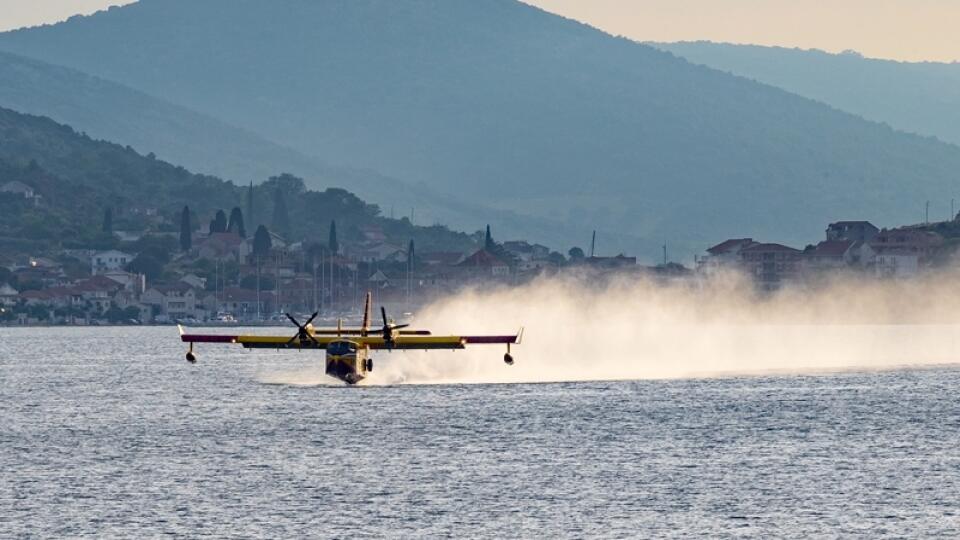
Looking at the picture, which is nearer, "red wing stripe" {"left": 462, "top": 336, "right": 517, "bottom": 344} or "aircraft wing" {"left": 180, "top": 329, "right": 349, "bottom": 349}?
"aircraft wing" {"left": 180, "top": 329, "right": 349, "bottom": 349}

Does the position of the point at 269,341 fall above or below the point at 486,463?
above

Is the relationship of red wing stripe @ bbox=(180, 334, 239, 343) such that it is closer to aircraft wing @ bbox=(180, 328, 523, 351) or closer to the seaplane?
the seaplane

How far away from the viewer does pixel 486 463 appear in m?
99.3

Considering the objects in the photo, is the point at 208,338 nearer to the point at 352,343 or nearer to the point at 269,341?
the point at 269,341

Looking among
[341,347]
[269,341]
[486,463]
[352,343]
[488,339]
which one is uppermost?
[488,339]

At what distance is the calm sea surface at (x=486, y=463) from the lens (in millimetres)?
80375

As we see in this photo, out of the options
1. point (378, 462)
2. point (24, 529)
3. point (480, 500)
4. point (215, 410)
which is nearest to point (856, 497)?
point (480, 500)

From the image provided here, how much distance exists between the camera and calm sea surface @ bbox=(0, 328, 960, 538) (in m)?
80.4

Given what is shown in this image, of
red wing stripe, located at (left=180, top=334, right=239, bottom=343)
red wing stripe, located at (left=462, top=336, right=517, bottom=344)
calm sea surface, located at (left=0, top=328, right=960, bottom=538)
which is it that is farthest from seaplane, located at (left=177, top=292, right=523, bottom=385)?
calm sea surface, located at (left=0, top=328, right=960, bottom=538)

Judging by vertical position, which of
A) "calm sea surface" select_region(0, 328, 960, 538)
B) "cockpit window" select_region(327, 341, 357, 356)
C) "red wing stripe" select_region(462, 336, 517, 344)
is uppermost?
"red wing stripe" select_region(462, 336, 517, 344)

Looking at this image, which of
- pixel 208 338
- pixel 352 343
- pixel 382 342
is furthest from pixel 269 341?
pixel 382 342

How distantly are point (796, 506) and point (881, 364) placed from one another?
10910cm

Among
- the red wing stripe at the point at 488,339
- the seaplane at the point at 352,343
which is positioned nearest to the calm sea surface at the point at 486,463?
the seaplane at the point at 352,343

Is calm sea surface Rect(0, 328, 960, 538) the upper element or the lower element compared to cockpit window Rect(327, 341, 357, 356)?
lower
